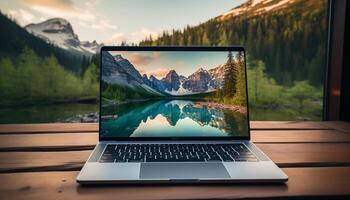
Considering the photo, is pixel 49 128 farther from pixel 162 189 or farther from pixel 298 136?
pixel 298 136

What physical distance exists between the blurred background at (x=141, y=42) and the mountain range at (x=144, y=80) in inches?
19.6

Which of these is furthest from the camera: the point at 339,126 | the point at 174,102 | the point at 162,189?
the point at 339,126

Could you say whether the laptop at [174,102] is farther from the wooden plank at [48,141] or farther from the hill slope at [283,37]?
the hill slope at [283,37]

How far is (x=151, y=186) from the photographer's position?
26.8 inches

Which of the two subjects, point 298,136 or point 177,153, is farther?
point 298,136

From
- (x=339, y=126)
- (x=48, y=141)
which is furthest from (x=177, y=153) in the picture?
(x=339, y=126)

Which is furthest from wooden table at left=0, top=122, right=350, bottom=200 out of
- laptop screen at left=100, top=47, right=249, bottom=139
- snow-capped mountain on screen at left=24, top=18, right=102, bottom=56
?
snow-capped mountain on screen at left=24, top=18, right=102, bottom=56

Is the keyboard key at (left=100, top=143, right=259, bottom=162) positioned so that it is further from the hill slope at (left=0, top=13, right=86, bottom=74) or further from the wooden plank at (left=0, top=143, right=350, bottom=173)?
the hill slope at (left=0, top=13, right=86, bottom=74)

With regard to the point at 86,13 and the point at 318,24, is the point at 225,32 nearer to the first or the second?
the point at 318,24

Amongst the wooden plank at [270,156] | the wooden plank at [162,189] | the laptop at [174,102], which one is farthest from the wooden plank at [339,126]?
the wooden plank at [162,189]

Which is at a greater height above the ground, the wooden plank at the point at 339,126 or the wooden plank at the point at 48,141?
the wooden plank at the point at 339,126

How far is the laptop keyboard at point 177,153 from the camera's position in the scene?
2.66 feet

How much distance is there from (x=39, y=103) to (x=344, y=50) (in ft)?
3.90

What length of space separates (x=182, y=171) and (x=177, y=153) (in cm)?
13
